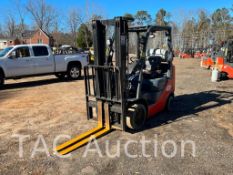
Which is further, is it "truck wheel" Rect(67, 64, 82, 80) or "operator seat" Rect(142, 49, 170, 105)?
"truck wheel" Rect(67, 64, 82, 80)

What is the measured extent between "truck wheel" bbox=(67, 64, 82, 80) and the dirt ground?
4689 millimetres

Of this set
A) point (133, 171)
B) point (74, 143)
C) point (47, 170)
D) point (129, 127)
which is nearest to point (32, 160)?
point (47, 170)

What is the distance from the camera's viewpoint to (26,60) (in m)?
13.1

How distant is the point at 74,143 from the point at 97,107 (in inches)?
45.8

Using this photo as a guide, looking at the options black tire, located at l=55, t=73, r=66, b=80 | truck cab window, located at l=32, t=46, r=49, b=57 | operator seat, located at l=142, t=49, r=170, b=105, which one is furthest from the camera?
black tire, located at l=55, t=73, r=66, b=80

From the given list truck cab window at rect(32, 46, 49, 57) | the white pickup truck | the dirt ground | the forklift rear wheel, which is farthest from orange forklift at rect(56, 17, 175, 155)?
truck cab window at rect(32, 46, 49, 57)

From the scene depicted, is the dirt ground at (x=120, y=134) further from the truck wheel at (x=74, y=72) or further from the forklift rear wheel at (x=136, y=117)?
the truck wheel at (x=74, y=72)

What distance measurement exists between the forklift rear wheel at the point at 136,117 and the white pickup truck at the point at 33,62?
878 cm

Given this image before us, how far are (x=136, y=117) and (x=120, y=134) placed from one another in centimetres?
54

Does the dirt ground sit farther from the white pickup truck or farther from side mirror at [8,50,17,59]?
side mirror at [8,50,17,59]

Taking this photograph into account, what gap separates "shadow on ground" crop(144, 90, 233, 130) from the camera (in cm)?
687

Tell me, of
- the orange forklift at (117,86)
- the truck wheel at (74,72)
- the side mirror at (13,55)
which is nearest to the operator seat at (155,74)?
the orange forklift at (117,86)

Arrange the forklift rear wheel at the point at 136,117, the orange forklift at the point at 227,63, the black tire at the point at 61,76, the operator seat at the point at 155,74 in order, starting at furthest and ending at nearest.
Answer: the black tire at the point at 61,76 → the orange forklift at the point at 227,63 → the operator seat at the point at 155,74 → the forklift rear wheel at the point at 136,117

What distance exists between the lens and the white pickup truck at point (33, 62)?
12.7 metres
